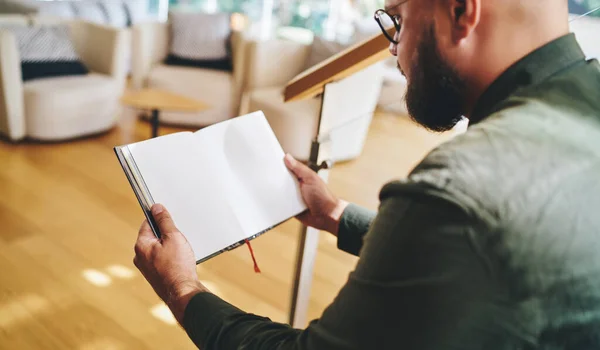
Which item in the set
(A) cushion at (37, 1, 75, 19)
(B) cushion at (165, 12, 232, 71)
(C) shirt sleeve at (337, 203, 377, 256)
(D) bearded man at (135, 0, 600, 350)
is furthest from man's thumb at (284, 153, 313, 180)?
(A) cushion at (37, 1, 75, 19)

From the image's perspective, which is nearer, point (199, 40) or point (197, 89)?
point (197, 89)

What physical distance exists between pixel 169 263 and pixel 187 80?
10.5 ft

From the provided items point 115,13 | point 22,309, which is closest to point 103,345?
point 22,309

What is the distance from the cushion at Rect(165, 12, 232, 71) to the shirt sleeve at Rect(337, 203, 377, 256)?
322 cm

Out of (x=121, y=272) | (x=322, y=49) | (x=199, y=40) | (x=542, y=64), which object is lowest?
(x=121, y=272)

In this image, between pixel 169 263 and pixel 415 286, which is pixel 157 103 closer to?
pixel 169 263

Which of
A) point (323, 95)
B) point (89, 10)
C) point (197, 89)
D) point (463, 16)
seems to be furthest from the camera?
point (89, 10)

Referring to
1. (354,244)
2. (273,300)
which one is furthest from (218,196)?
(273,300)

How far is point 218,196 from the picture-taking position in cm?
89

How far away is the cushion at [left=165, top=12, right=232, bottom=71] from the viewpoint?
12.9 ft

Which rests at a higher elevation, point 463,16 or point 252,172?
point 463,16

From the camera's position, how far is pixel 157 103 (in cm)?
317

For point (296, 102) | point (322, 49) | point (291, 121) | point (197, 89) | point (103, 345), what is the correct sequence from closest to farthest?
1. point (103, 345)
2. point (291, 121)
3. point (296, 102)
4. point (322, 49)
5. point (197, 89)

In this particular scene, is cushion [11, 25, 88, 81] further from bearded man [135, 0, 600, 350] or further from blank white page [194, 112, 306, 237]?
bearded man [135, 0, 600, 350]
